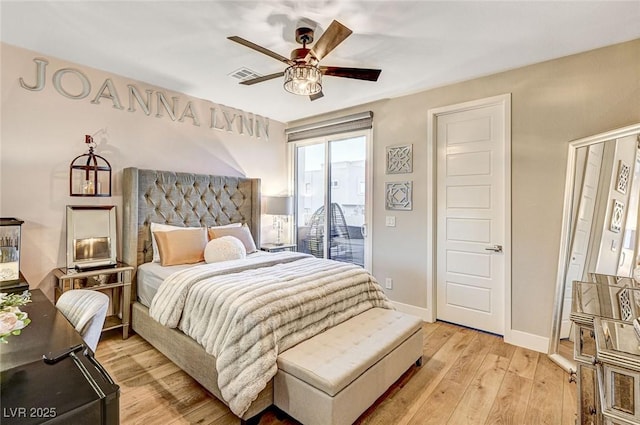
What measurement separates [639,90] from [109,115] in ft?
15.4

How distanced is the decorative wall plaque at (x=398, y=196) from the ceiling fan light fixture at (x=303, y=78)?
1.82m

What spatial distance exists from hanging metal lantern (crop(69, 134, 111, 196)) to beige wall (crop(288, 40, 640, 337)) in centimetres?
339

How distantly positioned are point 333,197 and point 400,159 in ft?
3.75

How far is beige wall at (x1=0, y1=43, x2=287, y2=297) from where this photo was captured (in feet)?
8.41

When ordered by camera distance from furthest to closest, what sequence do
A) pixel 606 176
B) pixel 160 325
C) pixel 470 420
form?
pixel 160 325, pixel 606 176, pixel 470 420

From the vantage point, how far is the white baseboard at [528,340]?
2.77m

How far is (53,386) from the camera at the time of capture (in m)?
0.96

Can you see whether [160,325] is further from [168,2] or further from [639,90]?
[639,90]

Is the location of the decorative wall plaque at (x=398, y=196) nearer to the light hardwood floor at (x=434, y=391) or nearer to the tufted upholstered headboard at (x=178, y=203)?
the light hardwood floor at (x=434, y=391)

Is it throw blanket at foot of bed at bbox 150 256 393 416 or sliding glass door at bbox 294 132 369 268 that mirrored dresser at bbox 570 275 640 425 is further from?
sliding glass door at bbox 294 132 369 268

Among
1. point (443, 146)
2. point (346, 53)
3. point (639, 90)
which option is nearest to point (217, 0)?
point (346, 53)

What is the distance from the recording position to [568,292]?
254cm

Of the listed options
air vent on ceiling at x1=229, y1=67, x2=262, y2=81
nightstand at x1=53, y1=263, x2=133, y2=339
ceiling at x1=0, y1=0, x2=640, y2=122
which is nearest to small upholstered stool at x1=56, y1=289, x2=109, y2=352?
nightstand at x1=53, y1=263, x2=133, y2=339

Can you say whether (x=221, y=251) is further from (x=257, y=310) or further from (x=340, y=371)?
(x=340, y=371)
